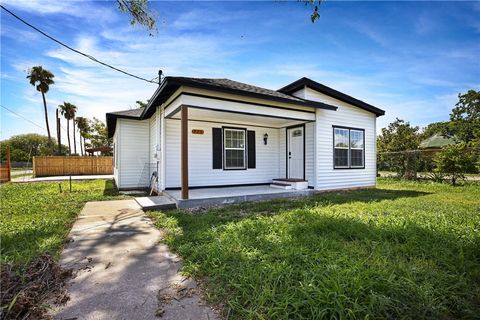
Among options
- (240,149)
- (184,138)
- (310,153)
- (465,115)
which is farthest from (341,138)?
(465,115)

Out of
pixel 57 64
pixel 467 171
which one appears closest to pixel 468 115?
pixel 467 171

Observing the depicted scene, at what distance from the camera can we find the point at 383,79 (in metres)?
9.78

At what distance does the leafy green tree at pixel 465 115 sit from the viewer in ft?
69.3

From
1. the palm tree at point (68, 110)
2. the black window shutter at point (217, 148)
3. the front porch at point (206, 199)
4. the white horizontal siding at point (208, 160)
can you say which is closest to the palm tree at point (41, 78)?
the palm tree at point (68, 110)

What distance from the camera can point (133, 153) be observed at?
9984mm

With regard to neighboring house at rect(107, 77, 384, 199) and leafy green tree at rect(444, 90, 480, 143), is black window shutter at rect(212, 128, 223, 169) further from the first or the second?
leafy green tree at rect(444, 90, 480, 143)

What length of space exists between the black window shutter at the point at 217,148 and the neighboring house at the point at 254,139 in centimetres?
3

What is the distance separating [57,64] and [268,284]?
9.82 metres

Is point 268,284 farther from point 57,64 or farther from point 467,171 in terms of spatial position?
point 467,171

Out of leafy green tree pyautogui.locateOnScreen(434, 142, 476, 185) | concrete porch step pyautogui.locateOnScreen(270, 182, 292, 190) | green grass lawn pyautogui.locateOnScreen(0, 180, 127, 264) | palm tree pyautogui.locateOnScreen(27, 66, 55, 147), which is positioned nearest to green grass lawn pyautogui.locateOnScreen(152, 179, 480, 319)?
green grass lawn pyautogui.locateOnScreen(0, 180, 127, 264)

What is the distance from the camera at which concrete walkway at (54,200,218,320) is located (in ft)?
6.48

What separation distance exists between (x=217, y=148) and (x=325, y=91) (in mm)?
4261

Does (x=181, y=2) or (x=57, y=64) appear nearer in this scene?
(x=181, y=2)

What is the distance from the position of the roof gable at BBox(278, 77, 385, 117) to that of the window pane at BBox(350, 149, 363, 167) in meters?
1.71
